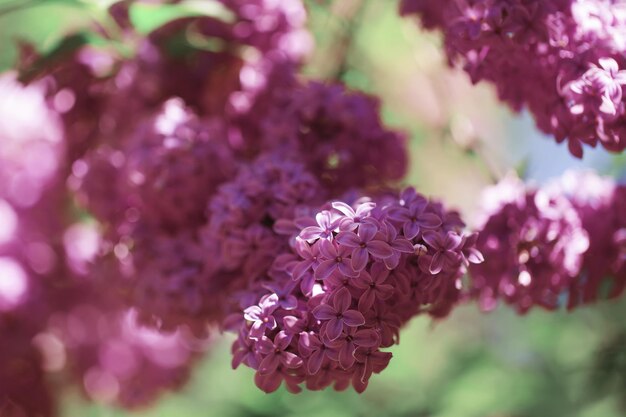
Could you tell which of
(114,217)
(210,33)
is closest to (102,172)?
(114,217)

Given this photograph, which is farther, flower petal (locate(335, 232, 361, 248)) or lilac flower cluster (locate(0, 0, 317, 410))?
lilac flower cluster (locate(0, 0, 317, 410))

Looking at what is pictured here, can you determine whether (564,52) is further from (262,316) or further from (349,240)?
(262,316)

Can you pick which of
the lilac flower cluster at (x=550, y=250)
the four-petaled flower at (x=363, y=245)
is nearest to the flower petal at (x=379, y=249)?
the four-petaled flower at (x=363, y=245)

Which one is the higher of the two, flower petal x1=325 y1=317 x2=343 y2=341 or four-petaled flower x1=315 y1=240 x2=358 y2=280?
four-petaled flower x1=315 y1=240 x2=358 y2=280

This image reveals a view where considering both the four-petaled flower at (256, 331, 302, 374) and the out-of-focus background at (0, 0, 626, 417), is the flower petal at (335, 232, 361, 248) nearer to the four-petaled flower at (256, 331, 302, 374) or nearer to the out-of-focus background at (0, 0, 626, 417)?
the four-petaled flower at (256, 331, 302, 374)

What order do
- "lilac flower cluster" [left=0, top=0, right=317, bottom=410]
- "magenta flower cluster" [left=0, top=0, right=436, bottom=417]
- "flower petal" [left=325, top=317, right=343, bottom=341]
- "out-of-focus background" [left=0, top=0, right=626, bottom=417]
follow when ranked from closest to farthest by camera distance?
"flower petal" [left=325, top=317, right=343, bottom=341]
"magenta flower cluster" [left=0, top=0, right=436, bottom=417]
"lilac flower cluster" [left=0, top=0, right=317, bottom=410]
"out-of-focus background" [left=0, top=0, right=626, bottom=417]

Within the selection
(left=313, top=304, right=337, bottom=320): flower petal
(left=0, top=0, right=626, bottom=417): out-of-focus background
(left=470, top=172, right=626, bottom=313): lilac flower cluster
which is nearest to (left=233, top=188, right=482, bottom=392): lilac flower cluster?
(left=313, top=304, right=337, bottom=320): flower petal

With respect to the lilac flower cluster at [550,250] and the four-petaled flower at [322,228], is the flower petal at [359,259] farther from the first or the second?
the lilac flower cluster at [550,250]
